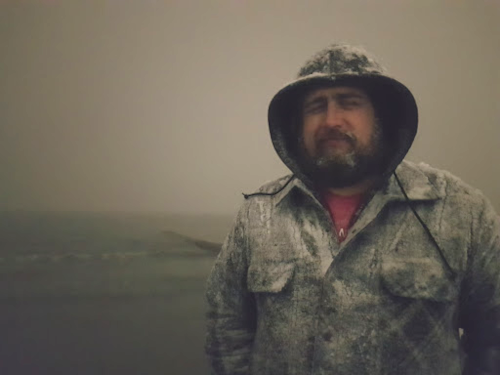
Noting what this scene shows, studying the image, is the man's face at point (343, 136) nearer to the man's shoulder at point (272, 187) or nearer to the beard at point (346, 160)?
the beard at point (346, 160)

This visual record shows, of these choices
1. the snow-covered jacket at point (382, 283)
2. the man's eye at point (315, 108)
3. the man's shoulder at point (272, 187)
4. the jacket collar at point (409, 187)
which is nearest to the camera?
the snow-covered jacket at point (382, 283)

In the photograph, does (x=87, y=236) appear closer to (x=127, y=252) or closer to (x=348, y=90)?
(x=127, y=252)

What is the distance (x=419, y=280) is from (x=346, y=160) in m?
0.53

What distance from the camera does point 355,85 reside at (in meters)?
1.26

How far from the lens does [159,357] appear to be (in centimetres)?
372

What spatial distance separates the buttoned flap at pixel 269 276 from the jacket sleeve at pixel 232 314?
11 cm

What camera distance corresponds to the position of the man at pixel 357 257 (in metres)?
1.05

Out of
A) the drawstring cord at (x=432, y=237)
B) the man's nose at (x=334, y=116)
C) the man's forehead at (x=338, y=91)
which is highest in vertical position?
the man's forehead at (x=338, y=91)

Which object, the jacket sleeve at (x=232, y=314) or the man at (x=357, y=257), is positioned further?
the jacket sleeve at (x=232, y=314)

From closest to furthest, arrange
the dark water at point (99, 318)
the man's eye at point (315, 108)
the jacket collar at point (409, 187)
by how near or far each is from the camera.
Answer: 1. the jacket collar at point (409, 187)
2. the man's eye at point (315, 108)
3. the dark water at point (99, 318)

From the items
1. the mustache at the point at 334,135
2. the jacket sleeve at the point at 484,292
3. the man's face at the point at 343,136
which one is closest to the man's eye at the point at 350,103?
the man's face at the point at 343,136

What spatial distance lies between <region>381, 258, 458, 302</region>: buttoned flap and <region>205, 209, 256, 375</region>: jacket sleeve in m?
0.61

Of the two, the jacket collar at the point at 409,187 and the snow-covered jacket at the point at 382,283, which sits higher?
the jacket collar at the point at 409,187

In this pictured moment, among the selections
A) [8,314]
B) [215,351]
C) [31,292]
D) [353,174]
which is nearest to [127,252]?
[31,292]
